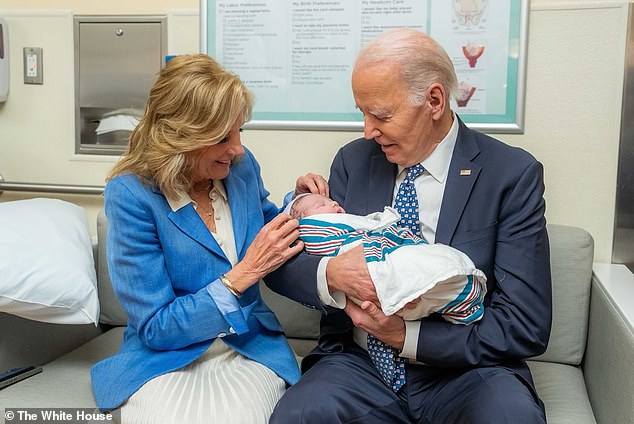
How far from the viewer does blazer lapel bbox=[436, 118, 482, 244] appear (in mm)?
1741

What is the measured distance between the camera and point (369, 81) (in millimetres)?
1704

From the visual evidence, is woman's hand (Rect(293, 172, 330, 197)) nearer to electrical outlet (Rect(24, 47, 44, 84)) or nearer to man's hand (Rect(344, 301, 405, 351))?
man's hand (Rect(344, 301, 405, 351))

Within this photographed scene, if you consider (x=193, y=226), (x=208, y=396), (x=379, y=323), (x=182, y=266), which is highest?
(x=193, y=226)

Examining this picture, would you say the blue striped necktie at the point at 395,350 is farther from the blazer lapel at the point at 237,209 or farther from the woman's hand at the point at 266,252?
the blazer lapel at the point at 237,209

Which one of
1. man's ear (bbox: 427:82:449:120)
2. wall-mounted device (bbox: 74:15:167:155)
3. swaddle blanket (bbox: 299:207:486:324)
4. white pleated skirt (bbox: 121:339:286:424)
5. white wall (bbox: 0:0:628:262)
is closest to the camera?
swaddle blanket (bbox: 299:207:486:324)

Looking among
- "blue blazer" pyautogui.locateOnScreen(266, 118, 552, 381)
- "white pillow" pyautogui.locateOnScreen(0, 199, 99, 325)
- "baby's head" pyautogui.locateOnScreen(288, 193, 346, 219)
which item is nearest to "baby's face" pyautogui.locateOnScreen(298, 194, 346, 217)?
"baby's head" pyautogui.locateOnScreen(288, 193, 346, 219)

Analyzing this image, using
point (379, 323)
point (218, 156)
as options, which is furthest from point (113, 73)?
point (379, 323)

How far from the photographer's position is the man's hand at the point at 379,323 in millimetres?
1627

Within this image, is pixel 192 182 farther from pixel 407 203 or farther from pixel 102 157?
pixel 102 157

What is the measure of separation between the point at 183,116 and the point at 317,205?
1.36 feet

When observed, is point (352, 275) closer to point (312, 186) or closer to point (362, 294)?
point (362, 294)

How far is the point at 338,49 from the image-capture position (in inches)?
90.9

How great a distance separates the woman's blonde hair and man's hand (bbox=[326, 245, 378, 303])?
0.44 metres

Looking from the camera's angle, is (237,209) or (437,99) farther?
(237,209)
